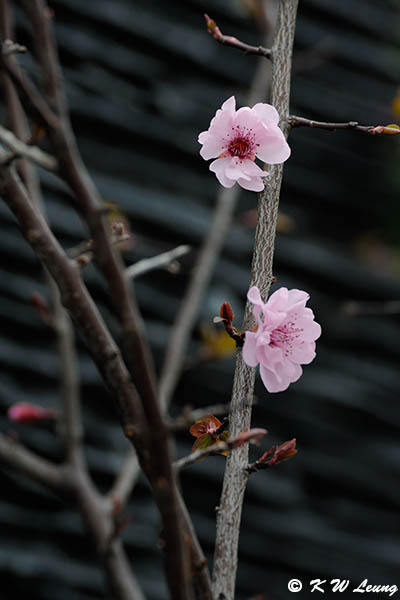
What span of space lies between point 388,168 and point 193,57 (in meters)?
0.72

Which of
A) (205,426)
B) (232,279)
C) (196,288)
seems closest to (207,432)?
(205,426)

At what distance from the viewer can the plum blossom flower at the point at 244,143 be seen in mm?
445

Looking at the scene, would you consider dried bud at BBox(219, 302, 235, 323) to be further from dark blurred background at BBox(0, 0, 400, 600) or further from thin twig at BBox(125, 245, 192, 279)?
dark blurred background at BBox(0, 0, 400, 600)

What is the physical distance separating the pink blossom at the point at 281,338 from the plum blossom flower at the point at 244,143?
3.6 inches

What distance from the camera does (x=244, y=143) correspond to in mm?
482

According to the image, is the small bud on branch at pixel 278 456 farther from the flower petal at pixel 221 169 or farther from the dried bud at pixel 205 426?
the flower petal at pixel 221 169

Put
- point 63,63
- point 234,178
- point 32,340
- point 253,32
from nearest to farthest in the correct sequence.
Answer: point 234,178, point 32,340, point 63,63, point 253,32

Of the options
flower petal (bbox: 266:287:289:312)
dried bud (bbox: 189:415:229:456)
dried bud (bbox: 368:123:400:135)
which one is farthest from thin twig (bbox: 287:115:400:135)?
dried bud (bbox: 189:415:229:456)

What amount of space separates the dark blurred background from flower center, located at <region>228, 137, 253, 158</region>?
2.96 ft

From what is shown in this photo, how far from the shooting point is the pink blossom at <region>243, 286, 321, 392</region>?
1.39 feet

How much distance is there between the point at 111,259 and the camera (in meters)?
0.32

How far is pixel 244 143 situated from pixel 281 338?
0.16 meters

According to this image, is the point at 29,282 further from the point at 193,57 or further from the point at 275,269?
the point at 193,57

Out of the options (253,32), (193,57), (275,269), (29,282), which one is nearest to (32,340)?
(29,282)
